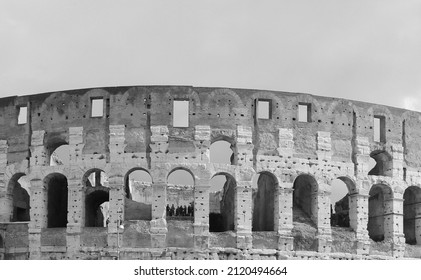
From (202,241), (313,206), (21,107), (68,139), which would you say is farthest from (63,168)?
(313,206)

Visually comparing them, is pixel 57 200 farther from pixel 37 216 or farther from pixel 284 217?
pixel 284 217

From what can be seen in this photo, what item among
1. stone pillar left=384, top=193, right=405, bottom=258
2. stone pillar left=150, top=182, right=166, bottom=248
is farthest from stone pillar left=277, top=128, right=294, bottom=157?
stone pillar left=384, top=193, right=405, bottom=258

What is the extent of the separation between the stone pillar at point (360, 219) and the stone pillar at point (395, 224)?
1.14 metres

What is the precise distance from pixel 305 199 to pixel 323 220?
→ 1757 mm

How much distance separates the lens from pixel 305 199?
31578 mm

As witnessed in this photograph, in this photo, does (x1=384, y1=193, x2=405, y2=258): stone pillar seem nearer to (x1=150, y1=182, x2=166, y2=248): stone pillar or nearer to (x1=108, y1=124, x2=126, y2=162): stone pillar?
(x1=150, y1=182, x2=166, y2=248): stone pillar

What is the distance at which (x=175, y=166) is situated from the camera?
2906 cm

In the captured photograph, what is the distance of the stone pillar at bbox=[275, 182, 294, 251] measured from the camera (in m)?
29.2

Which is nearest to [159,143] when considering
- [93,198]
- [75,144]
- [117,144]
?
[117,144]

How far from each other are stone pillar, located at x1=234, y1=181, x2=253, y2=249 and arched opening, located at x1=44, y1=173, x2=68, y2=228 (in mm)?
6663

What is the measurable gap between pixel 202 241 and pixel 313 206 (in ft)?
15.0

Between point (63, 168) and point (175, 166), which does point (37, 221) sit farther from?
point (175, 166)

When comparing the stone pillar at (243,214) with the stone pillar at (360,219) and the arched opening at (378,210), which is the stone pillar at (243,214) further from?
the arched opening at (378,210)

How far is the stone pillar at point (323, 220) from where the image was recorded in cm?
2969
